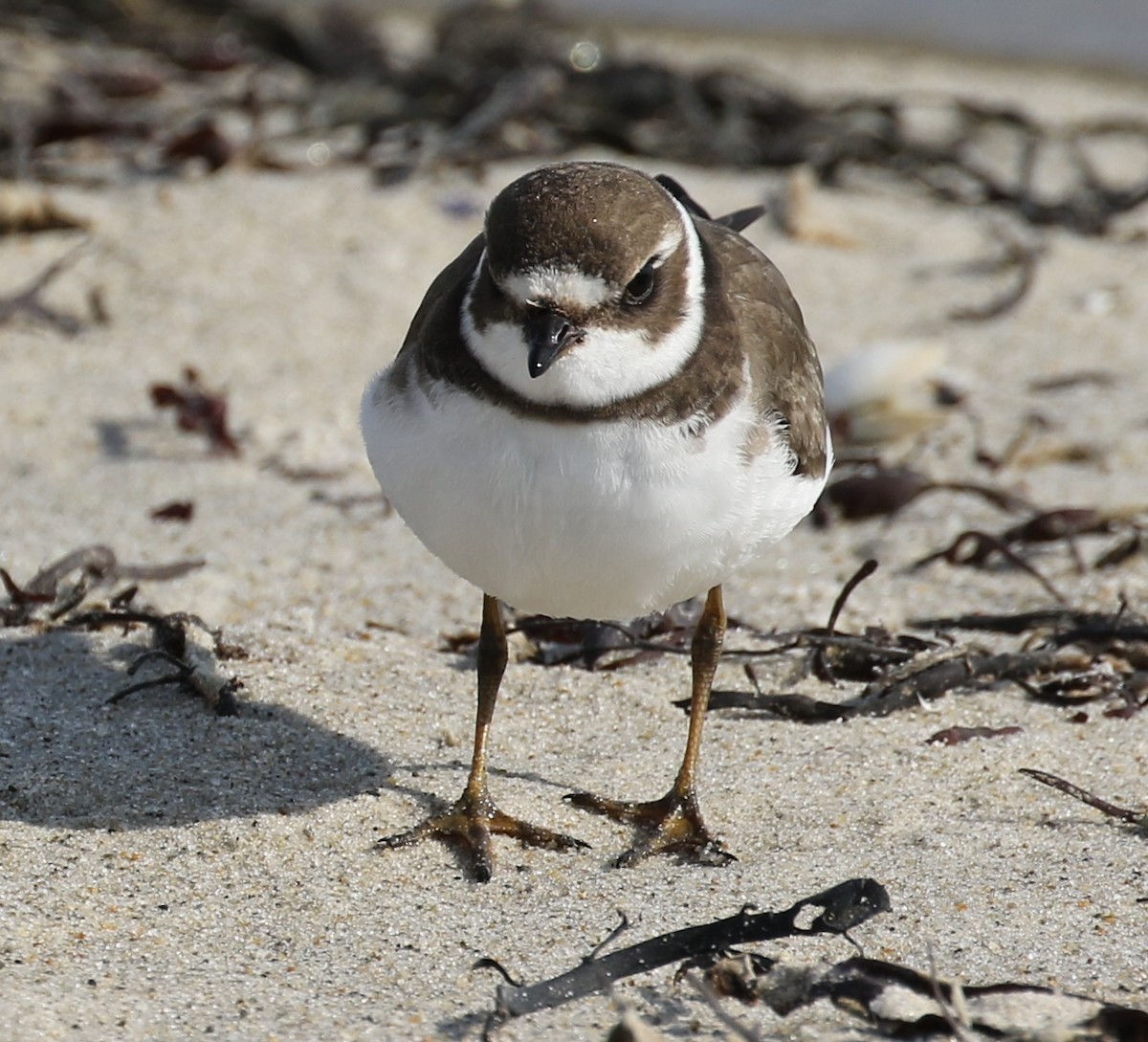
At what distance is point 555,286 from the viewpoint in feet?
10.5

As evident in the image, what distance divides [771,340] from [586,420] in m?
0.70

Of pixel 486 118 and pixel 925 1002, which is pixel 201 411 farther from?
pixel 925 1002

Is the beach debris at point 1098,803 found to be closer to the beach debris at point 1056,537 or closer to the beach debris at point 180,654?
the beach debris at point 1056,537

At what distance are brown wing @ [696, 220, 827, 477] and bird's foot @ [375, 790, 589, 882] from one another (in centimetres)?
95

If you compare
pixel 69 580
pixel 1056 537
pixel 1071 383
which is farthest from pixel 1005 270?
pixel 69 580

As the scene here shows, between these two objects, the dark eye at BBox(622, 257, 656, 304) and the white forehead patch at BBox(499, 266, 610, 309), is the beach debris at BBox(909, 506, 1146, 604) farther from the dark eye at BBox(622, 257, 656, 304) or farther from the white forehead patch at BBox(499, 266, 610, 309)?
the white forehead patch at BBox(499, 266, 610, 309)

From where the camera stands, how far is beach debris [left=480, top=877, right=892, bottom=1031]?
112 inches

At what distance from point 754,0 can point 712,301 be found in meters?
8.94

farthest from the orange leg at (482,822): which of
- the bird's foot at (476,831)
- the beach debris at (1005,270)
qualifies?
the beach debris at (1005,270)

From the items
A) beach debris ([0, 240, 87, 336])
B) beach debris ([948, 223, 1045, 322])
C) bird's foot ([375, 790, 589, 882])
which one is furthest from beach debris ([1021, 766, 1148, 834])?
beach debris ([0, 240, 87, 336])

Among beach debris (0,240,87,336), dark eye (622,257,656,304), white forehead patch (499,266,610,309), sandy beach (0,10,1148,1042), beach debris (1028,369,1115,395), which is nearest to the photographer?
sandy beach (0,10,1148,1042)

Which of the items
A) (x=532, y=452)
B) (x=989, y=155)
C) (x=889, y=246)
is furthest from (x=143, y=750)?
(x=989, y=155)

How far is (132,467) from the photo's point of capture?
5.66 meters

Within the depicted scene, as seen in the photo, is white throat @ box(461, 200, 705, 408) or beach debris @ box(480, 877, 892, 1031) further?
white throat @ box(461, 200, 705, 408)
